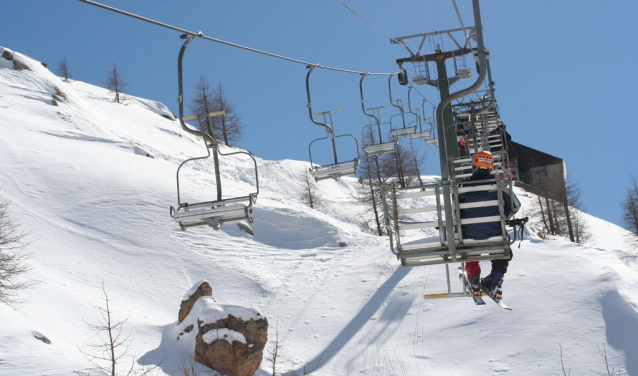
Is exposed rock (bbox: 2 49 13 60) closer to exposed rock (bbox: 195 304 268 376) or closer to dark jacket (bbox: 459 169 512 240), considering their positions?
exposed rock (bbox: 195 304 268 376)

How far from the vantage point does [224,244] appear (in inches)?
906

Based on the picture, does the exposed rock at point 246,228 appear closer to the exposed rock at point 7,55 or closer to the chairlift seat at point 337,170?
the chairlift seat at point 337,170

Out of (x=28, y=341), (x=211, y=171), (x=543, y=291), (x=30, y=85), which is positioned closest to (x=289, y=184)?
(x=211, y=171)

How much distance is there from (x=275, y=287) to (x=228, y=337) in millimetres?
6097

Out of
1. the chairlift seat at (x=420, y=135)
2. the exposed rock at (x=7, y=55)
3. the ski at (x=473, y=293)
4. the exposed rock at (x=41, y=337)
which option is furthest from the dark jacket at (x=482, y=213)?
the exposed rock at (x=7, y=55)

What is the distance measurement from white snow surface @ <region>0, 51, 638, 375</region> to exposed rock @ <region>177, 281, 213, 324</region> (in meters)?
0.36

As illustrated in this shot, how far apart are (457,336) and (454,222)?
1027cm

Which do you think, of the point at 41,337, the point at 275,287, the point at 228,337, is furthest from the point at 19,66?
the point at 228,337

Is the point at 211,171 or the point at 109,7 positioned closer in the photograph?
the point at 109,7

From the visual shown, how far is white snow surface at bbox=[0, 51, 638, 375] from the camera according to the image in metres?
14.6

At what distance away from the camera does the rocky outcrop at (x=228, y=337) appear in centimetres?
1428

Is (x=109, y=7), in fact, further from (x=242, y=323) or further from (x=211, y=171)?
(x=211, y=171)

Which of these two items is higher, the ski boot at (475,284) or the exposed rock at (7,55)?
the exposed rock at (7,55)

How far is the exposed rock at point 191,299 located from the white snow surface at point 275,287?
36 cm
